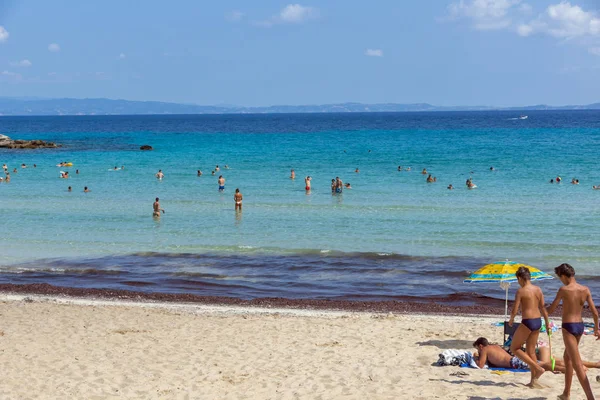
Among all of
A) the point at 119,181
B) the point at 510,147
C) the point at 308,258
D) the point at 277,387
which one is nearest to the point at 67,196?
the point at 119,181

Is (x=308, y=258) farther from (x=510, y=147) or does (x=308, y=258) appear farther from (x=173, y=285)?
(x=510, y=147)

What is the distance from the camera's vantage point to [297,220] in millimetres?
28438

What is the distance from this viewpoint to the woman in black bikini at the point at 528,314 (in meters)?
9.57

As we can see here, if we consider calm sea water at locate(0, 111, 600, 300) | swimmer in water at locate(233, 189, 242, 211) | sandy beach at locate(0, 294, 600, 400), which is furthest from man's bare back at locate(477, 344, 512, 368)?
swimmer in water at locate(233, 189, 242, 211)

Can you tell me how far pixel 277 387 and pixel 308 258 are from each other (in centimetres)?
1132

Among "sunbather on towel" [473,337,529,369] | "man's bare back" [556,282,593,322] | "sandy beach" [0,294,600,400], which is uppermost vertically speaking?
"man's bare back" [556,282,593,322]

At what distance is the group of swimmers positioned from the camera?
869cm

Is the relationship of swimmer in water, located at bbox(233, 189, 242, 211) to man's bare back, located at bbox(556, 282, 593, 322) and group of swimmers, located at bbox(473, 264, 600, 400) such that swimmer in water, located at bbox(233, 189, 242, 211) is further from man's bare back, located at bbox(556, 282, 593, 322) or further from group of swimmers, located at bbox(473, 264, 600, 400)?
man's bare back, located at bbox(556, 282, 593, 322)

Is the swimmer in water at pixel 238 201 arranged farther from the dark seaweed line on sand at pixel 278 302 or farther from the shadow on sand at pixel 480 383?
the shadow on sand at pixel 480 383

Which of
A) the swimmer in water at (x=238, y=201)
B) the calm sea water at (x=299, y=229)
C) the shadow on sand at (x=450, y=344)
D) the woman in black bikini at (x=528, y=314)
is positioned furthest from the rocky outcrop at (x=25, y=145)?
the woman in black bikini at (x=528, y=314)

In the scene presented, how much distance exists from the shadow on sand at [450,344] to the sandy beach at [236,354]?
0.02 metres

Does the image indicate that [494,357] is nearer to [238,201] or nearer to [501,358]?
[501,358]

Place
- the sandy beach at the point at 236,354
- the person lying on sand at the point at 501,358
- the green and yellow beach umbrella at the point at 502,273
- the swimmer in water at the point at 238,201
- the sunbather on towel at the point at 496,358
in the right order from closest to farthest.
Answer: the sandy beach at the point at 236,354
the person lying on sand at the point at 501,358
the sunbather on towel at the point at 496,358
the green and yellow beach umbrella at the point at 502,273
the swimmer in water at the point at 238,201

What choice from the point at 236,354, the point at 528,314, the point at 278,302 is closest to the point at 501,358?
the point at 528,314
